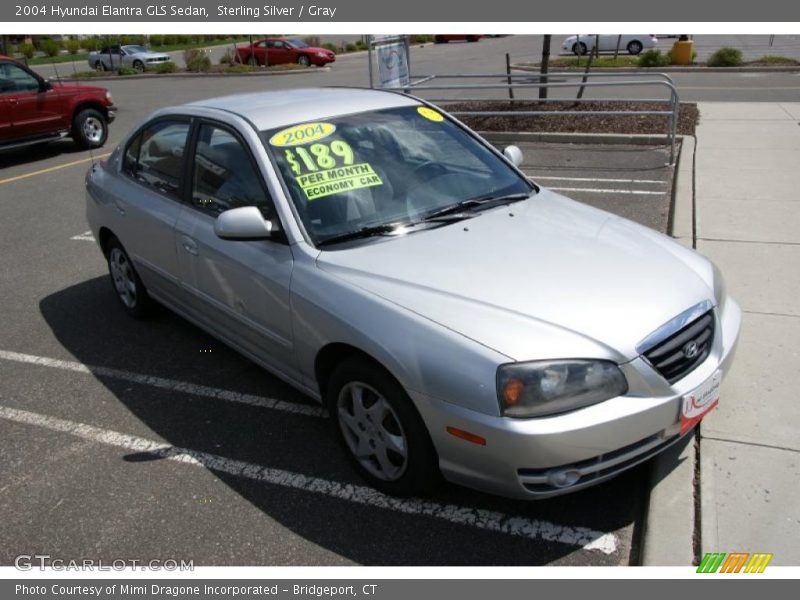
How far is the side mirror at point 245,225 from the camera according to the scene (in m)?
3.33

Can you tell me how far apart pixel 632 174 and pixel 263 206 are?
6380 millimetres

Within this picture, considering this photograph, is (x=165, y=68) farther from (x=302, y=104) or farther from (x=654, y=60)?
(x=302, y=104)

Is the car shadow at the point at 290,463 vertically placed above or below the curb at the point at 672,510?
below

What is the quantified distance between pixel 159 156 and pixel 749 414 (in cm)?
386

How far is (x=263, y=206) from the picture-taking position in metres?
3.56

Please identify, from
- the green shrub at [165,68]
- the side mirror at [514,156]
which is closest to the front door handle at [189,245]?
the side mirror at [514,156]

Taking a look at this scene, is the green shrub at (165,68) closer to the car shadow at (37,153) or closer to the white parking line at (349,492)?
the car shadow at (37,153)

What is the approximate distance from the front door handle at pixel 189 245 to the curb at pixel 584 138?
773 centimetres

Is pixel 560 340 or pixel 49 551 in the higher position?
pixel 560 340

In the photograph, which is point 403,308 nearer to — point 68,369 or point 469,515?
point 469,515

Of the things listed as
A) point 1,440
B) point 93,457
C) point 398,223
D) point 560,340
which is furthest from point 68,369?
point 560,340

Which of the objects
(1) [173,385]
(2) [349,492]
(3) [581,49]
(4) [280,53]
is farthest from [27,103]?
(3) [581,49]

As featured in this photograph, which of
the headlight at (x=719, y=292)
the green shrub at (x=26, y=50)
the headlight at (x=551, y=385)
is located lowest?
the headlight at (x=551, y=385)

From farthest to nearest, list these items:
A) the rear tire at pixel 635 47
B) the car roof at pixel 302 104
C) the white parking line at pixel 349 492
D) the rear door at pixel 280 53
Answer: the rear door at pixel 280 53
the rear tire at pixel 635 47
the car roof at pixel 302 104
the white parking line at pixel 349 492
